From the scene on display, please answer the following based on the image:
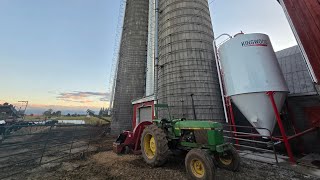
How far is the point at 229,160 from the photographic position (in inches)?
234

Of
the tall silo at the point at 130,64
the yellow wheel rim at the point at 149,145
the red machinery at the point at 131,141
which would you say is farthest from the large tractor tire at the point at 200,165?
the tall silo at the point at 130,64

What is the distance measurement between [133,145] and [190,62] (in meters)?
6.56

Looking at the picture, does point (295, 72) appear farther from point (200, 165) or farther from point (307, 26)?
point (200, 165)

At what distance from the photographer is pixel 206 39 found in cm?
1238

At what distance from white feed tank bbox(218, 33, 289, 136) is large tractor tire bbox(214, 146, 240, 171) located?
3375mm

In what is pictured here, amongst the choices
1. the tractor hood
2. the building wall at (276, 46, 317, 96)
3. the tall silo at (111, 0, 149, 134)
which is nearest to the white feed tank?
the building wall at (276, 46, 317, 96)

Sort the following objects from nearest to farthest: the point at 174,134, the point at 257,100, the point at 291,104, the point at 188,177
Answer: the point at 188,177 → the point at 174,134 → the point at 257,100 → the point at 291,104

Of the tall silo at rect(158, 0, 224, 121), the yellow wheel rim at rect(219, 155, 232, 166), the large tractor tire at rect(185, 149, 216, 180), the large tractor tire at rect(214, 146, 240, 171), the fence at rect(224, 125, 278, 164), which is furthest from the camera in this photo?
the tall silo at rect(158, 0, 224, 121)

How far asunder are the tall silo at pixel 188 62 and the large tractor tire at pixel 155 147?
4274 millimetres

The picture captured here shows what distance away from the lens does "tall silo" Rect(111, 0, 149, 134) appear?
20.0m

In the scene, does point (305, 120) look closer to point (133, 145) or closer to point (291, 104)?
point (291, 104)

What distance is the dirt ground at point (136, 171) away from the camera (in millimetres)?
5488

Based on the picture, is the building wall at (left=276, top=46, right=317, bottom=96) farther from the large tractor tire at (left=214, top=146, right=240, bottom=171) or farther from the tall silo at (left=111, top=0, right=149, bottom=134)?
the tall silo at (left=111, top=0, right=149, bottom=134)

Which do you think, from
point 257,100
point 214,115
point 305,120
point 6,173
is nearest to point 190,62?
point 214,115
